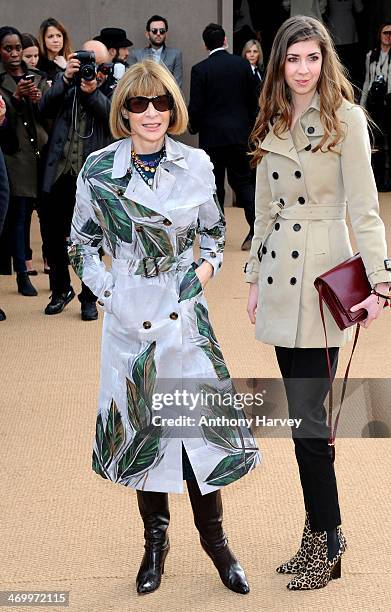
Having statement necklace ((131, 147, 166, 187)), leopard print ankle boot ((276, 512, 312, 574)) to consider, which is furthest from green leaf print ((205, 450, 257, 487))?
statement necklace ((131, 147, 166, 187))

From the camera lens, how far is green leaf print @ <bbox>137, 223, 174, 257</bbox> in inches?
132

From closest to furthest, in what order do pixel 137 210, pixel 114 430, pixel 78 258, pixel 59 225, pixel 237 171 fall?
pixel 137 210
pixel 114 430
pixel 78 258
pixel 59 225
pixel 237 171

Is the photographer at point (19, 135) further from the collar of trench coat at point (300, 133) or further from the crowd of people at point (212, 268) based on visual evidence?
the collar of trench coat at point (300, 133)

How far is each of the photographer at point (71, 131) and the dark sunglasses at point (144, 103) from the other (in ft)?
11.4

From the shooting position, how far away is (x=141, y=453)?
11.2 feet

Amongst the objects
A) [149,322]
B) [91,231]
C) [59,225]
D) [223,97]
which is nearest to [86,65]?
[59,225]

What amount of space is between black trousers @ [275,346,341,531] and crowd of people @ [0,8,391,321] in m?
2.89

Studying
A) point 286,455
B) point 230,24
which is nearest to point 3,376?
point 286,455

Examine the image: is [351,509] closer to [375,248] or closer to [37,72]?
[375,248]

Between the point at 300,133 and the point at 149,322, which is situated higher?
the point at 300,133

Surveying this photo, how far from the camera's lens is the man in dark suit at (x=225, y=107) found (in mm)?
9319

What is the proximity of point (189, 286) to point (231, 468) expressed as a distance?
0.61 m

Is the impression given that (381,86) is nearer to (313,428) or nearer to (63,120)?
(63,120)

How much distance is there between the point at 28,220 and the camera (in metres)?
8.43
